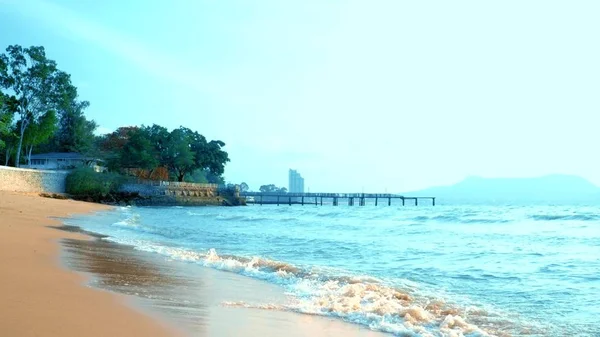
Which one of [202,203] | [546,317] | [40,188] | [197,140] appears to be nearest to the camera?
[546,317]

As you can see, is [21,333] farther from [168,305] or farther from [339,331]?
[339,331]

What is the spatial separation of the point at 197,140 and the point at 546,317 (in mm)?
76056

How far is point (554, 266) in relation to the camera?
41.3 feet

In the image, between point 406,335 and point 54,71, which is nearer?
point 406,335

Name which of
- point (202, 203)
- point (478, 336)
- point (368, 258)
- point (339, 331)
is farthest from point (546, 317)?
point (202, 203)

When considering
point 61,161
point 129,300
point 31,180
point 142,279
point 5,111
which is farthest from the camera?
point 61,161

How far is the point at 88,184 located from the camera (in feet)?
189

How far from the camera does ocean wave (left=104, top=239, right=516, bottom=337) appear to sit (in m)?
6.27

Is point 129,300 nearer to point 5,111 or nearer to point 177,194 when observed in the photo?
point 5,111

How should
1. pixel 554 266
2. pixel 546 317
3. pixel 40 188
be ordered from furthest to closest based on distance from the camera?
1. pixel 40 188
2. pixel 554 266
3. pixel 546 317

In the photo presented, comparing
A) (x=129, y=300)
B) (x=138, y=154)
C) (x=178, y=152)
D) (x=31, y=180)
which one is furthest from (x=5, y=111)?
(x=129, y=300)

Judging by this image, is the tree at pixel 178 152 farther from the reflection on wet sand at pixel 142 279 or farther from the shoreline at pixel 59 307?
the shoreline at pixel 59 307

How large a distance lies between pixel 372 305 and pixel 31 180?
50.4 meters

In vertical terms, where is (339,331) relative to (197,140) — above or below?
below
